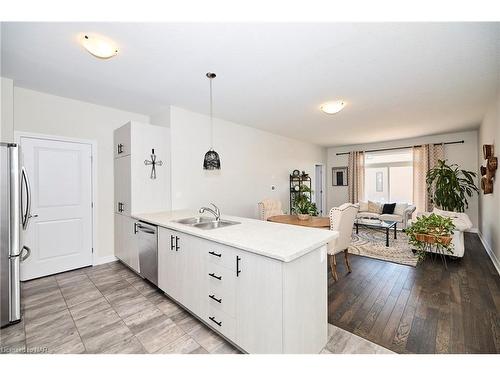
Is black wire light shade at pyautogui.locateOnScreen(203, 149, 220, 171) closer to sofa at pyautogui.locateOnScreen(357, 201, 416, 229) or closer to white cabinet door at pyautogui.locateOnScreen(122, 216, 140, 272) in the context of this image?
white cabinet door at pyautogui.locateOnScreen(122, 216, 140, 272)

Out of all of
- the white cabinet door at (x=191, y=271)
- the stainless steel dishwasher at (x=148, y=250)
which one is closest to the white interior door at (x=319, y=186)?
the stainless steel dishwasher at (x=148, y=250)

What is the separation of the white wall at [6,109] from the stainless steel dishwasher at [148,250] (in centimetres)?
178

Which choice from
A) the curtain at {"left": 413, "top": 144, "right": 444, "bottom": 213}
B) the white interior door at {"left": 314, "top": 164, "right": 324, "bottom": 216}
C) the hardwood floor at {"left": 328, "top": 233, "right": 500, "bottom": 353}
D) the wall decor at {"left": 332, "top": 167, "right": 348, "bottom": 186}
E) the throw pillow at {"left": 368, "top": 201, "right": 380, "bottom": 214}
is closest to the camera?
the hardwood floor at {"left": 328, "top": 233, "right": 500, "bottom": 353}

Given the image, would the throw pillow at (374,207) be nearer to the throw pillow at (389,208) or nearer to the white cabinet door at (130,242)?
the throw pillow at (389,208)

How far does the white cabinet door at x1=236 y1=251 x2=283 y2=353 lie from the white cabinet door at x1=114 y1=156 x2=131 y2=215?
2.33 metres

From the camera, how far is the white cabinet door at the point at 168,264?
7.15 feet

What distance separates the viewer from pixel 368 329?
187 cm

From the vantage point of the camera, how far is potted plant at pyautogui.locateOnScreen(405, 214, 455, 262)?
311 cm

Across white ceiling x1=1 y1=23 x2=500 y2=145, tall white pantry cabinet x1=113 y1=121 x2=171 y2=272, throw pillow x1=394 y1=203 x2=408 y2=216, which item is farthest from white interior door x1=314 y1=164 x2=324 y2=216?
tall white pantry cabinet x1=113 y1=121 x2=171 y2=272

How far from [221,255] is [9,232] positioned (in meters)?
1.90

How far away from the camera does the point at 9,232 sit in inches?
74.2

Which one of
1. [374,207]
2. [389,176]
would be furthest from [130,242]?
[389,176]
